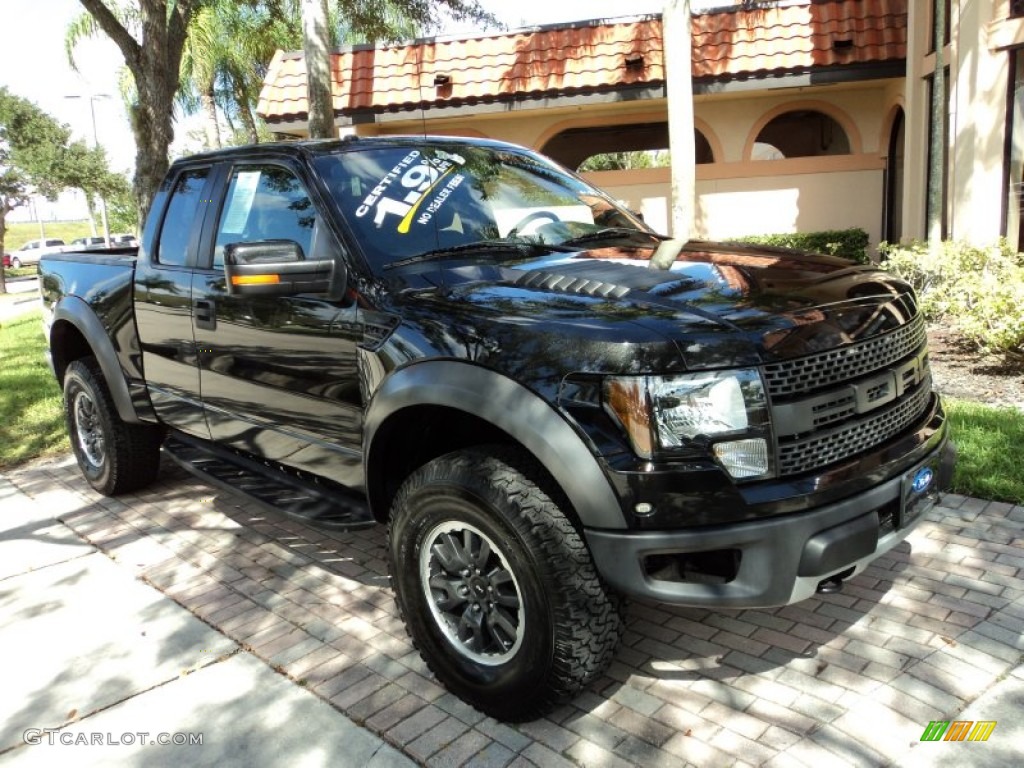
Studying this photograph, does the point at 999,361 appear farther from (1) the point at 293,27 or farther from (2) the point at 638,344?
(1) the point at 293,27

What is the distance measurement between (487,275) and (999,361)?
227 inches

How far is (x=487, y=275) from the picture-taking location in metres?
3.13

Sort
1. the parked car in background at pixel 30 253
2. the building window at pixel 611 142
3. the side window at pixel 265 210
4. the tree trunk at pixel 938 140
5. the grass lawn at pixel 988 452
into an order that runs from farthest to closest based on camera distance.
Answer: the parked car in background at pixel 30 253, the building window at pixel 611 142, the tree trunk at pixel 938 140, the grass lawn at pixel 988 452, the side window at pixel 265 210

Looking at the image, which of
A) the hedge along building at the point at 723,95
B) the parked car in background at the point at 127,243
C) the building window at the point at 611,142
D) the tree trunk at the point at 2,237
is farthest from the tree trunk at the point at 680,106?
the tree trunk at the point at 2,237

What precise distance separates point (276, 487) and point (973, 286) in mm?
6443

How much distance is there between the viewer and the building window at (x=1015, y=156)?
9422 mm

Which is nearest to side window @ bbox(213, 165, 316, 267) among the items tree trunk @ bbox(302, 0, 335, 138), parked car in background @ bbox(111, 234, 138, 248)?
parked car in background @ bbox(111, 234, 138, 248)

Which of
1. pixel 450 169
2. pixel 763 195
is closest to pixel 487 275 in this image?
pixel 450 169

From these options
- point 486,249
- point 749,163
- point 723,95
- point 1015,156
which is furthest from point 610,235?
point 749,163

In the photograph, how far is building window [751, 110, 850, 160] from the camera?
52.9ft

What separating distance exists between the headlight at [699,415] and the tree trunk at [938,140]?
8.49 metres

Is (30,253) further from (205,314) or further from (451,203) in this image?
(451,203)

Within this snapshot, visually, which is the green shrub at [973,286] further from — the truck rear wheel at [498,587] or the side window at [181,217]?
the side window at [181,217]

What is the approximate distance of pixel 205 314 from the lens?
4016mm
